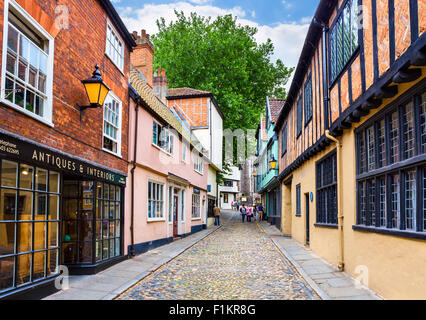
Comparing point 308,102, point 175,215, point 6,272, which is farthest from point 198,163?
point 6,272

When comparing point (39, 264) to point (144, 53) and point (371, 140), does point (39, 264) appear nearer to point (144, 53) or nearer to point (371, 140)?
point (371, 140)

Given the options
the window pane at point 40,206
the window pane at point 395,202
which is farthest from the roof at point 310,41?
the window pane at point 40,206

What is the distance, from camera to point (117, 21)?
10648mm

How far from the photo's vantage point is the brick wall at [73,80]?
6.44 metres

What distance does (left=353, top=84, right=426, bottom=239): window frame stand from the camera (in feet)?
17.6

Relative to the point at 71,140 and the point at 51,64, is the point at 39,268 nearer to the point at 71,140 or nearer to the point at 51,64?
the point at 71,140

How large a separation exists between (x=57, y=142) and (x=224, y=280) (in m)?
4.59

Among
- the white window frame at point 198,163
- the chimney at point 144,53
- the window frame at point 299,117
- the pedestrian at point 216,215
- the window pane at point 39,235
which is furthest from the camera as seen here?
the pedestrian at point 216,215

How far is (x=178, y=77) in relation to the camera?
33.8 metres

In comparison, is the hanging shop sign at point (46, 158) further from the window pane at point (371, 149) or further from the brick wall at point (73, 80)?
the window pane at point (371, 149)

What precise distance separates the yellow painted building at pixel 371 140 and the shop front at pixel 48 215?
18.8 feet

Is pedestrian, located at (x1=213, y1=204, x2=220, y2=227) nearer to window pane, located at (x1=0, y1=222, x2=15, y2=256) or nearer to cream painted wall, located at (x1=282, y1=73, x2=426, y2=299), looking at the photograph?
cream painted wall, located at (x1=282, y1=73, x2=426, y2=299)

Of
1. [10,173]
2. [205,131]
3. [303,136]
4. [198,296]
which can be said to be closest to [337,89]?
[303,136]

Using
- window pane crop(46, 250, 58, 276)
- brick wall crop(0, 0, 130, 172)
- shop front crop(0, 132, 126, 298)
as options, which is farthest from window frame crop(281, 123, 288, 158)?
window pane crop(46, 250, 58, 276)
